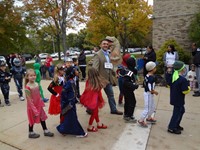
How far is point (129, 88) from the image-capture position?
183 inches

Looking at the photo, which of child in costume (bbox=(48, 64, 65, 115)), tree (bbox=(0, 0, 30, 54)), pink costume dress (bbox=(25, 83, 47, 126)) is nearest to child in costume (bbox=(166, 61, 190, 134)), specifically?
child in costume (bbox=(48, 64, 65, 115))

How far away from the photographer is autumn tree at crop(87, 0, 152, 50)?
19.2 meters

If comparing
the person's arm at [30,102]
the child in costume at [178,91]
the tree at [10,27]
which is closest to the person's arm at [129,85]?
the child in costume at [178,91]

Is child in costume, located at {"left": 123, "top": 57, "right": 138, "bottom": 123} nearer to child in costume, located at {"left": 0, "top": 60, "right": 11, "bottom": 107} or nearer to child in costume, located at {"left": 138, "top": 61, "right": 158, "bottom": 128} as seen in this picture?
child in costume, located at {"left": 138, "top": 61, "right": 158, "bottom": 128}

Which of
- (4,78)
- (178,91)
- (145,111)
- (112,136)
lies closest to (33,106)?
(112,136)

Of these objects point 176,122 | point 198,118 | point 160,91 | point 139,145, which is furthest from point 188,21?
point 139,145

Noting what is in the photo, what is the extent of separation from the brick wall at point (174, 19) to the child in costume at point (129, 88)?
8653 mm

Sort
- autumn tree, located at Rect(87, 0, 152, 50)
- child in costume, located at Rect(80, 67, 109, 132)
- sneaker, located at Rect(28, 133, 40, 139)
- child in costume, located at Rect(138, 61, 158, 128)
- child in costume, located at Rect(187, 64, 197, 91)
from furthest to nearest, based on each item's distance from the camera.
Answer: autumn tree, located at Rect(87, 0, 152, 50)
child in costume, located at Rect(187, 64, 197, 91)
child in costume, located at Rect(138, 61, 158, 128)
child in costume, located at Rect(80, 67, 109, 132)
sneaker, located at Rect(28, 133, 40, 139)

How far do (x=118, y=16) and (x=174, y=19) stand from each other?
8.14m

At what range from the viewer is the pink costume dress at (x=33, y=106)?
13.1 feet

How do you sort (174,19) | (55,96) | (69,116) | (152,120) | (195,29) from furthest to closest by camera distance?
(174,19) < (195,29) < (152,120) < (55,96) < (69,116)

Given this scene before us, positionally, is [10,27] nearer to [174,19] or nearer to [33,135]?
[174,19]

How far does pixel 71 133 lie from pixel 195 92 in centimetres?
487

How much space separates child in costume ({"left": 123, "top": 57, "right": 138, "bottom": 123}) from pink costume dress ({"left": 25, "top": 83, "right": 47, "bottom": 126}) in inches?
71.4
